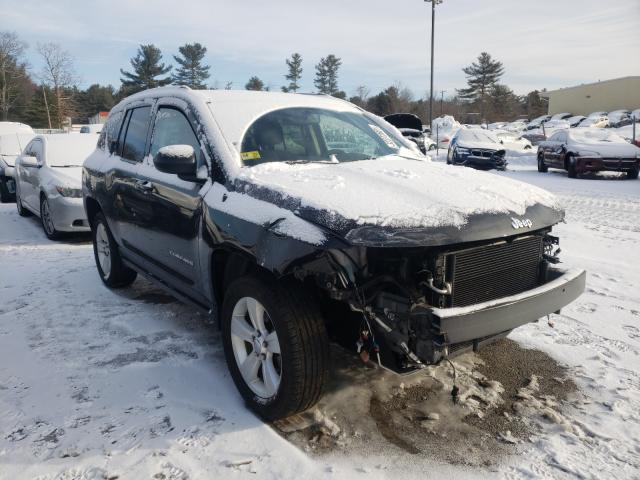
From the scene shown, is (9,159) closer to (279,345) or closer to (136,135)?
(136,135)

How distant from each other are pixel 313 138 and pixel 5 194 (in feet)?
37.5

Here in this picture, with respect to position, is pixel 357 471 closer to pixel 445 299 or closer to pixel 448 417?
pixel 448 417

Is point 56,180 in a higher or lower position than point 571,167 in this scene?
higher

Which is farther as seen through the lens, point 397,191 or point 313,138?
point 313,138

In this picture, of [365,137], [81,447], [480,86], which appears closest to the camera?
[81,447]

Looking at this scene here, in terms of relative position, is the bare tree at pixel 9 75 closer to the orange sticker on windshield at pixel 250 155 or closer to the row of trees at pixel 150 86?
the row of trees at pixel 150 86

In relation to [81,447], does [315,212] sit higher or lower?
higher

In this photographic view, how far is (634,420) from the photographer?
2812 millimetres

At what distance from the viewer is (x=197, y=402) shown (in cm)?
303

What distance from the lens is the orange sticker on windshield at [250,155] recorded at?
10.5ft

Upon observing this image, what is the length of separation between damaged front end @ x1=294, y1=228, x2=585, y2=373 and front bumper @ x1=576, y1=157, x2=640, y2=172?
1317cm

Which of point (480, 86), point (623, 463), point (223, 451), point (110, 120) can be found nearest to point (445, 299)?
point (623, 463)

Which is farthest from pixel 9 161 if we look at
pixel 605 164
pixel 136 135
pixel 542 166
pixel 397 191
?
pixel 542 166

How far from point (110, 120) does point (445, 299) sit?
408cm
